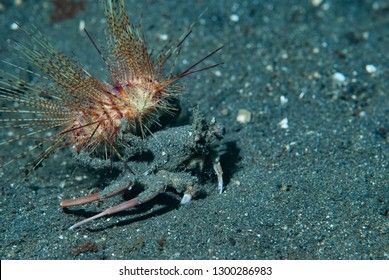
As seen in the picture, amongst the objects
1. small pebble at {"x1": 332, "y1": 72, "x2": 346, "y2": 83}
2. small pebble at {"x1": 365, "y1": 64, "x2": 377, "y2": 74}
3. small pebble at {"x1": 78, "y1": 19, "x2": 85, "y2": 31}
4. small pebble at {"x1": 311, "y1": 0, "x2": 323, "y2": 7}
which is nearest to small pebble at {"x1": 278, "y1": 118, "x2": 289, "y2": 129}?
small pebble at {"x1": 332, "y1": 72, "x2": 346, "y2": 83}

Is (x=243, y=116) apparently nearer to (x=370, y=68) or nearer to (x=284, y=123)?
(x=284, y=123)

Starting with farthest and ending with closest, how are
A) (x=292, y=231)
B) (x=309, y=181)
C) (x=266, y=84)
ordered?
(x=266, y=84) < (x=309, y=181) < (x=292, y=231)

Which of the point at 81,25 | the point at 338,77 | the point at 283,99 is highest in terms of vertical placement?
the point at 81,25

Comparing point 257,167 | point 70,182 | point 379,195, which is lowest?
point 379,195

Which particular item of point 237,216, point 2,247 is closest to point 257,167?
point 237,216

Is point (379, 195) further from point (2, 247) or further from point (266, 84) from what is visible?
point (2, 247)

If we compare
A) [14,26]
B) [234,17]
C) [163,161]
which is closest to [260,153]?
[163,161]

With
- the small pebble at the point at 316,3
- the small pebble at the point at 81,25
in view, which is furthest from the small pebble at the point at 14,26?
the small pebble at the point at 316,3

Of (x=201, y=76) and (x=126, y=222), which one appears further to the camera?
(x=201, y=76)

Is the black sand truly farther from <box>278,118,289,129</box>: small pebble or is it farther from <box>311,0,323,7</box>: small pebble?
<box>311,0,323,7</box>: small pebble
